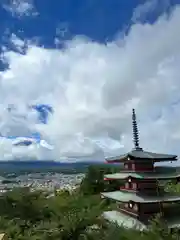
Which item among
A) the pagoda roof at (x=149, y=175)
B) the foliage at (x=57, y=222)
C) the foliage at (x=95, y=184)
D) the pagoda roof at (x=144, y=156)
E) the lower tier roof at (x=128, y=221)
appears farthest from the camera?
the foliage at (x=95, y=184)

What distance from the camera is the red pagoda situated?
59.2ft

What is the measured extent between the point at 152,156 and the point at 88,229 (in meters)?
6.11

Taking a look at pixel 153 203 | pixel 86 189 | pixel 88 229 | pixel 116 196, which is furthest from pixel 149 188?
pixel 86 189

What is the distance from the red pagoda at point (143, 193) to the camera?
1803cm

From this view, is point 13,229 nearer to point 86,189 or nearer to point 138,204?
point 138,204

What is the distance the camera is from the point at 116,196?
65.1 ft

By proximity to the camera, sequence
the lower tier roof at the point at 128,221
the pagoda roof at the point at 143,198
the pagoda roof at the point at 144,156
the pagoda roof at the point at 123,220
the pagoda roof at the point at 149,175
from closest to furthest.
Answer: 1. the lower tier roof at the point at 128,221
2. the pagoda roof at the point at 123,220
3. the pagoda roof at the point at 143,198
4. the pagoda roof at the point at 149,175
5. the pagoda roof at the point at 144,156

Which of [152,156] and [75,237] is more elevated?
[152,156]

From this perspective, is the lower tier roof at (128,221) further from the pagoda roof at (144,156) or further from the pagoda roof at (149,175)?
the pagoda roof at (144,156)

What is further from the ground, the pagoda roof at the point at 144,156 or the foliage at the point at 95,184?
the pagoda roof at the point at 144,156

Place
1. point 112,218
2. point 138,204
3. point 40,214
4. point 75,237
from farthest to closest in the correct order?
point 40,214, point 112,218, point 138,204, point 75,237

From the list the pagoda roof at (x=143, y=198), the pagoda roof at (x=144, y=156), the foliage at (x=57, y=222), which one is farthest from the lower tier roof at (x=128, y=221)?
the pagoda roof at (x=144, y=156)

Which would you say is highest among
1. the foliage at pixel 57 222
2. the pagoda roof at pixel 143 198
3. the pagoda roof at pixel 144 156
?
the pagoda roof at pixel 144 156

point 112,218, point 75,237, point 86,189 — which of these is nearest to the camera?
point 75,237
